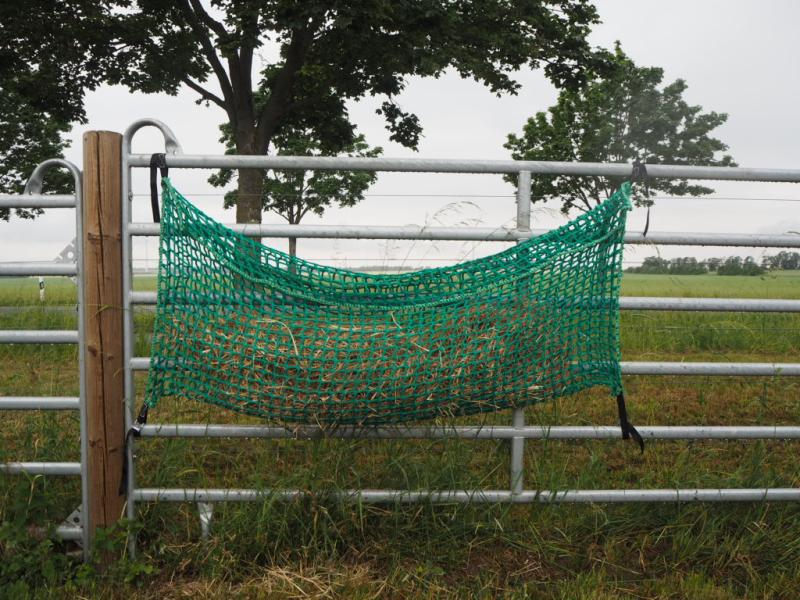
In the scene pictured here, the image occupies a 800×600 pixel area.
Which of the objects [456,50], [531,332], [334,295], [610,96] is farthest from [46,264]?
[610,96]

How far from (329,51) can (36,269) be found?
11.6 m

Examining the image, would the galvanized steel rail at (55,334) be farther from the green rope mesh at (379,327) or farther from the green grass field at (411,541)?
the green rope mesh at (379,327)

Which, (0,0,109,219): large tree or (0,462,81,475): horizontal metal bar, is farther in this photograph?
(0,0,109,219): large tree

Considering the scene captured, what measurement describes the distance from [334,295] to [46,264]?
1.21m

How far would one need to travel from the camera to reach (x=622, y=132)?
4166 cm

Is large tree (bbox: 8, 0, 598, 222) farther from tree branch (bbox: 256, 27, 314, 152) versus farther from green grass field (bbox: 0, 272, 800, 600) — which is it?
green grass field (bbox: 0, 272, 800, 600)

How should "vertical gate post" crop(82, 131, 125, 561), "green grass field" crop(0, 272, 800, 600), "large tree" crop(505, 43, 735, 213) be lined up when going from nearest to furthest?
"green grass field" crop(0, 272, 800, 600) → "vertical gate post" crop(82, 131, 125, 561) → "large tree" crop(505, 43, 735, 213)

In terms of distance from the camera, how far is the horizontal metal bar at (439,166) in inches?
109

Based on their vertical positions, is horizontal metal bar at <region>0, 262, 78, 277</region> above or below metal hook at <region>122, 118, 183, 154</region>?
below

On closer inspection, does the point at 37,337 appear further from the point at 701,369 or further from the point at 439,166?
the point at 701,369

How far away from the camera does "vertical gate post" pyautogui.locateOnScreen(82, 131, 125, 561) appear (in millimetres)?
2717

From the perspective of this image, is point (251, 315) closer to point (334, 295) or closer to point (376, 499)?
point (334, 295)

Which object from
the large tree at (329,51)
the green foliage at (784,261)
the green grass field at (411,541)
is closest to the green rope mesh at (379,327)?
the green grass field at (411,541)

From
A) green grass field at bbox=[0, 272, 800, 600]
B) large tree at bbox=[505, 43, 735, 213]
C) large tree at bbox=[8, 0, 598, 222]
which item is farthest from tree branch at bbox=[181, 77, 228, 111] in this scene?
large tree at bbox=[505, 43, 735, 213]
